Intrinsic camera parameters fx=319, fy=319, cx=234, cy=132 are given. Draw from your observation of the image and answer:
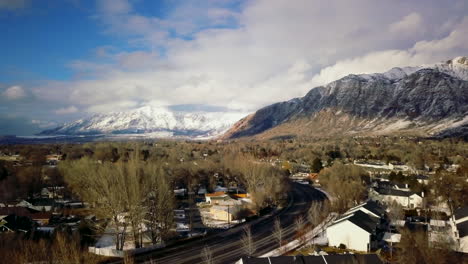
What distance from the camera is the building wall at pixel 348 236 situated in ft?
112

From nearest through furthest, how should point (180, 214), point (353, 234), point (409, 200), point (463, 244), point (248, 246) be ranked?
point (463, 244), point (248, 246), point (353, 234), point (180, 214), point (409, 200)

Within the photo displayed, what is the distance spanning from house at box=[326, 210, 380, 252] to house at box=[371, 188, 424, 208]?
20779mm

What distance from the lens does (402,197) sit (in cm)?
5603

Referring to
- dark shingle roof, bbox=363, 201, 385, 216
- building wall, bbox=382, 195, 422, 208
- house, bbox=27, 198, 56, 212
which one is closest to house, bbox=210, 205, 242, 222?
dark shingle roof, bbox=363, 201, 385, 216

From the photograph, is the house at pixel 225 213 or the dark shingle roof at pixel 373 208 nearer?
the dark shingle roof at pixel 373 208

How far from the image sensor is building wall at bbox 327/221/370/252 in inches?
1344

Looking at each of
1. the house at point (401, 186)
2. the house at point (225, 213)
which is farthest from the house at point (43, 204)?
the house at point (401, 186)

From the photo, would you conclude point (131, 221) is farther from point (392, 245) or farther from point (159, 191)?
point (392, 245)

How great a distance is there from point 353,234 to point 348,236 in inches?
22.8

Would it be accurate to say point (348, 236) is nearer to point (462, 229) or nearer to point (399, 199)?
point (462, 229)

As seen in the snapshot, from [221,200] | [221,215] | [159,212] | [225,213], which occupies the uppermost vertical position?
[159,212]

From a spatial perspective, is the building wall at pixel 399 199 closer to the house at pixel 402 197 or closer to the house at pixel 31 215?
the house at pixel 402 197

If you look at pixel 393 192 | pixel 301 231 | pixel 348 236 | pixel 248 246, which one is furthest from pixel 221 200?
pixel 393 192

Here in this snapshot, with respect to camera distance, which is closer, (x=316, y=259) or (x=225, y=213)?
(x=316, y=259)
